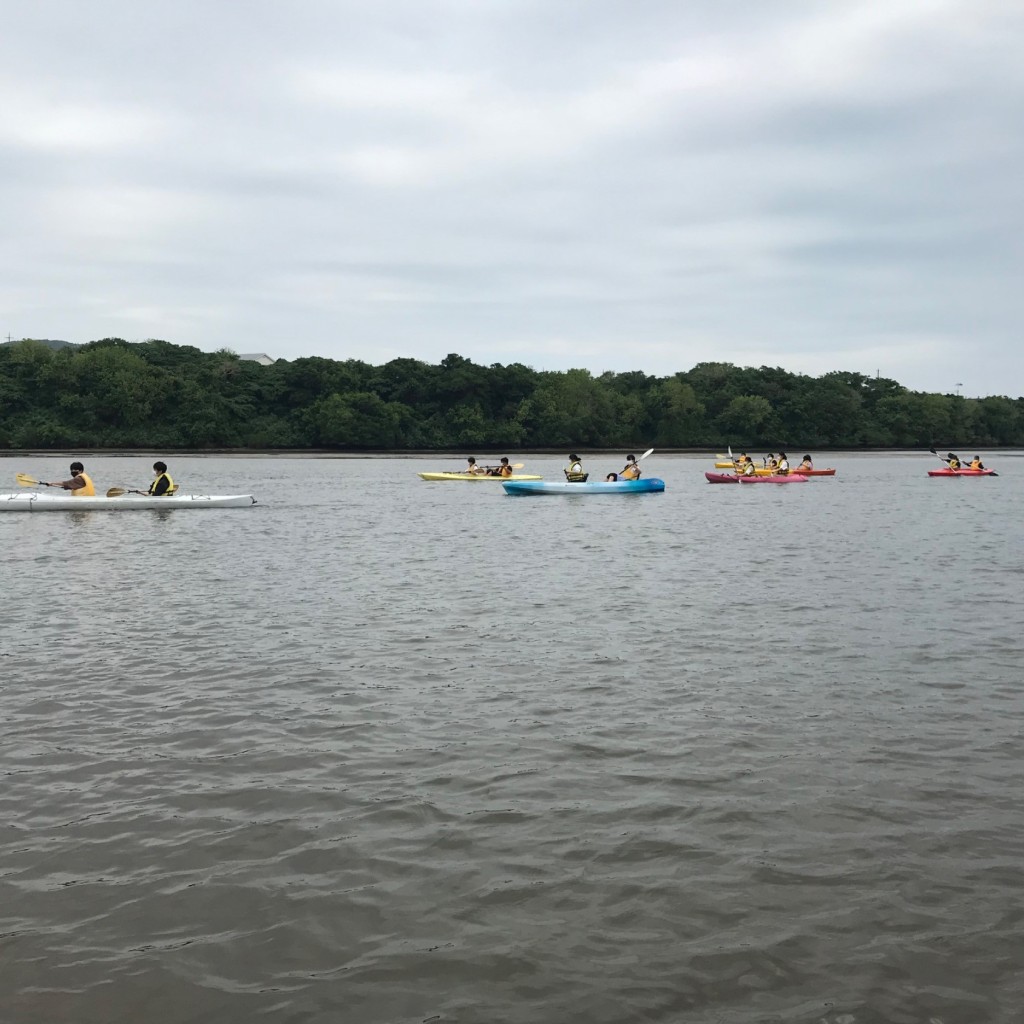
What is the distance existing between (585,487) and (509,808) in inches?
1297

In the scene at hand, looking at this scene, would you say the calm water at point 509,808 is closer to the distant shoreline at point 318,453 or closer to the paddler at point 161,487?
the paddler at point 161,487

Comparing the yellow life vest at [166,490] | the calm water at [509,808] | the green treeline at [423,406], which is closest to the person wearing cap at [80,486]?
the yellow life vest at [166,490]

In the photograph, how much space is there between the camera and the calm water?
15.3 ft

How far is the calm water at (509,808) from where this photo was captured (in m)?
4.66

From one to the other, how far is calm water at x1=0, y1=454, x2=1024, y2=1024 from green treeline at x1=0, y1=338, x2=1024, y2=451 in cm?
9378

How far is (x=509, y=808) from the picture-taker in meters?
6.67

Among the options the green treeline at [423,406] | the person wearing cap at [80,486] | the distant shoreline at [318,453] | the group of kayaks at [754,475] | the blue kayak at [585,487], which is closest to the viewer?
the person wearing cap at [80,486]

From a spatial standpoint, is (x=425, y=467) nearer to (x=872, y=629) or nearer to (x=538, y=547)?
(x=538, y=547)

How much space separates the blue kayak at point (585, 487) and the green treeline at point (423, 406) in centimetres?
6923

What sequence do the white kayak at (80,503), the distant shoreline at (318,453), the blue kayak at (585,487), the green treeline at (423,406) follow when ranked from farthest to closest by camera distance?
1. the green treeline at (423,406)
2. the distant shoreline at (318,453)
3. the blue kayak at (585,487)
4. the white kayak at (80,503)

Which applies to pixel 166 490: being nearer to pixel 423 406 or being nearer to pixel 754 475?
pixel 754 475

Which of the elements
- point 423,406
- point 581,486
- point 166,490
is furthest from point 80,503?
point 423,406

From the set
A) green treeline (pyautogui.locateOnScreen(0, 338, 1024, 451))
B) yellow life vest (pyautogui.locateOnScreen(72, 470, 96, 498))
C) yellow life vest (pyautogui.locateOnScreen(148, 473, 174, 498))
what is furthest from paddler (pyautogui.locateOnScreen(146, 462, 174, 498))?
green treeline (pyautogui.locateOnScreen(0, 338, 1024, 451))

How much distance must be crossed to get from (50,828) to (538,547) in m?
17.4
